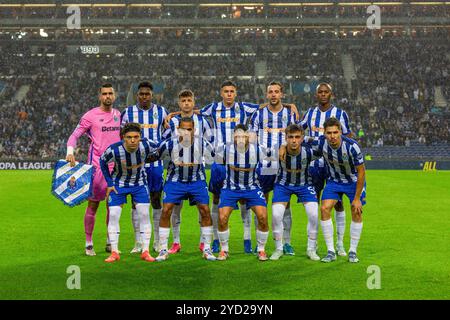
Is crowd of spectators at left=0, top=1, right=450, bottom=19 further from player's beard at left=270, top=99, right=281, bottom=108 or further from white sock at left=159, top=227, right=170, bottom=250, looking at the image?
white sock at left=159, top=227, right=170, bottom=250

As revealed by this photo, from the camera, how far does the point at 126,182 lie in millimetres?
8258

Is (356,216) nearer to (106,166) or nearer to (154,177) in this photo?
A: (154,177)

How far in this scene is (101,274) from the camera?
7.33 meters

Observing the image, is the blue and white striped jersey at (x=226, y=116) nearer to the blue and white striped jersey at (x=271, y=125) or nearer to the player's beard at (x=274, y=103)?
the blue and white striped jersey at (x=271, y=125)

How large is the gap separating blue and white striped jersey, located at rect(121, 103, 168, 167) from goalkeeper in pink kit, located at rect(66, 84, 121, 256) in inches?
9.8

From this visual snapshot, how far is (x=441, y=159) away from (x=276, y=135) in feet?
77.2

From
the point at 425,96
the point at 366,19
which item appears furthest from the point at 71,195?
the point at 366,19

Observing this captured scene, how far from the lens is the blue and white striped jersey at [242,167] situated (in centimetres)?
827

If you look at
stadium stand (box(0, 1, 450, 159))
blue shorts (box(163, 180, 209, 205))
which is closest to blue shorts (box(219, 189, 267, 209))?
blue shorts (box(163, 180, 209, 205))

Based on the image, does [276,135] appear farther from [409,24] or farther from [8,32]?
[8,32]

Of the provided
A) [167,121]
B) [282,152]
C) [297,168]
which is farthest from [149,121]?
[297,168]

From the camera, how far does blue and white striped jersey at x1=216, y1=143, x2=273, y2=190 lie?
27.1ft

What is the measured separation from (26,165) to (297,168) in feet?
81.2

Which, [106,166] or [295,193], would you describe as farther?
[295,193]
